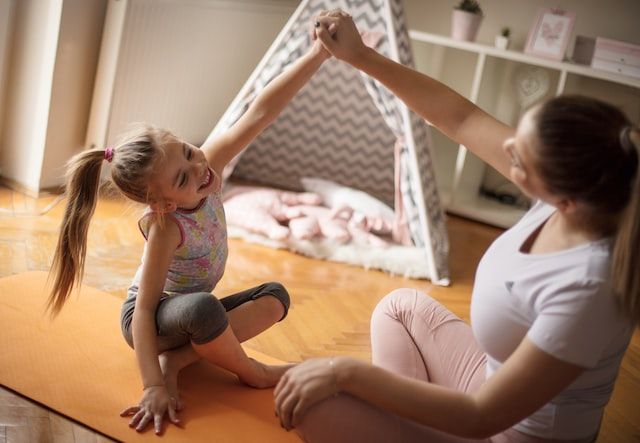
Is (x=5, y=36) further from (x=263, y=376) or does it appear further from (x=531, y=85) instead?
(x=531, y=85)

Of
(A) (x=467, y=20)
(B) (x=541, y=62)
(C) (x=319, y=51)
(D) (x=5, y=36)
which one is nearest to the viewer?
(C) (x=319, y=51)

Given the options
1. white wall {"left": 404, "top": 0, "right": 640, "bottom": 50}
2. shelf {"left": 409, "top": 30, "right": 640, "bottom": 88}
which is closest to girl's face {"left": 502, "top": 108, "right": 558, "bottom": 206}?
shelf {"left": 409, "top": 30, "right": 640, "bottom": 88}

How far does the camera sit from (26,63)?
10.3 feet

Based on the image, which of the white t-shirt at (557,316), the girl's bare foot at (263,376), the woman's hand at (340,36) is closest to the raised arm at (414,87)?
the woman's hand at (340,36)

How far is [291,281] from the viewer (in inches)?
114

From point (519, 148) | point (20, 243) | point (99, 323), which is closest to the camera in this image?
point (519, 148)

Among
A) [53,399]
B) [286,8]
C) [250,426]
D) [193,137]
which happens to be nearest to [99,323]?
[53,399]

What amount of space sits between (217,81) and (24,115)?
1.02m

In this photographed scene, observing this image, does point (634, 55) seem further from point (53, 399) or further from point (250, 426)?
Result: point (53, 399)

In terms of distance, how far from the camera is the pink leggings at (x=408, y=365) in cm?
151

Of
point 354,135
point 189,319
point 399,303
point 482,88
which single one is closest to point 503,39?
point 482,88

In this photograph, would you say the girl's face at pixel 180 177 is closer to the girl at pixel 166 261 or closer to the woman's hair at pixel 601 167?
the girl at pixel 166 261

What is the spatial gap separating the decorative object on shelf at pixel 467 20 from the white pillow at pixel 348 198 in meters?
0.89

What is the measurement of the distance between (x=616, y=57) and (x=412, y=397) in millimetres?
2701
